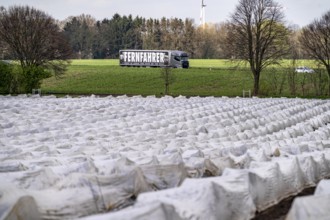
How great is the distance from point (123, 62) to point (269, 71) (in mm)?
28850

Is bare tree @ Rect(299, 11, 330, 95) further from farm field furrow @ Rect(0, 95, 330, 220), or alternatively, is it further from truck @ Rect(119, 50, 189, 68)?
farm field furrow @ Rect(0, 95, 330, 220)

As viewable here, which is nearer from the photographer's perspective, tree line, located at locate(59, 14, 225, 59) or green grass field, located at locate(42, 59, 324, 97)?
green grass field, located at locate(42, 59, 324, 97)

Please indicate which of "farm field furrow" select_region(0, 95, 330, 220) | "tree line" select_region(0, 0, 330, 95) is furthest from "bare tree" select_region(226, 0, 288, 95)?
"farm field furrow" select_region(0, 95, 330, 220)

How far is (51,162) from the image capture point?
587 inches

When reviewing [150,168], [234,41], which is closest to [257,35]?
[234,41]

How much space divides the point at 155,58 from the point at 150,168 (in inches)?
2841

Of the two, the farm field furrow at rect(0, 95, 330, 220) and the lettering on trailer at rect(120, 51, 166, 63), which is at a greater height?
the lettering on trailer at rect(120, 51, 166, 63)

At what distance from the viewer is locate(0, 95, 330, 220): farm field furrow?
10.6m

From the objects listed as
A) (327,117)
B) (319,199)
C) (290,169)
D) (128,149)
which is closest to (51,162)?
(128,149)

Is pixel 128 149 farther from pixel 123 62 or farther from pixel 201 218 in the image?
pixel 123 62

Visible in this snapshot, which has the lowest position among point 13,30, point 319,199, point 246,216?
point 246,216

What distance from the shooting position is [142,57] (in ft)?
286

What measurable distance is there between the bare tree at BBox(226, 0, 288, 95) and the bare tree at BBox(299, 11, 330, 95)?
3.00 meters

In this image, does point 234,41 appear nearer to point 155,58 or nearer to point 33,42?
point 33,42
